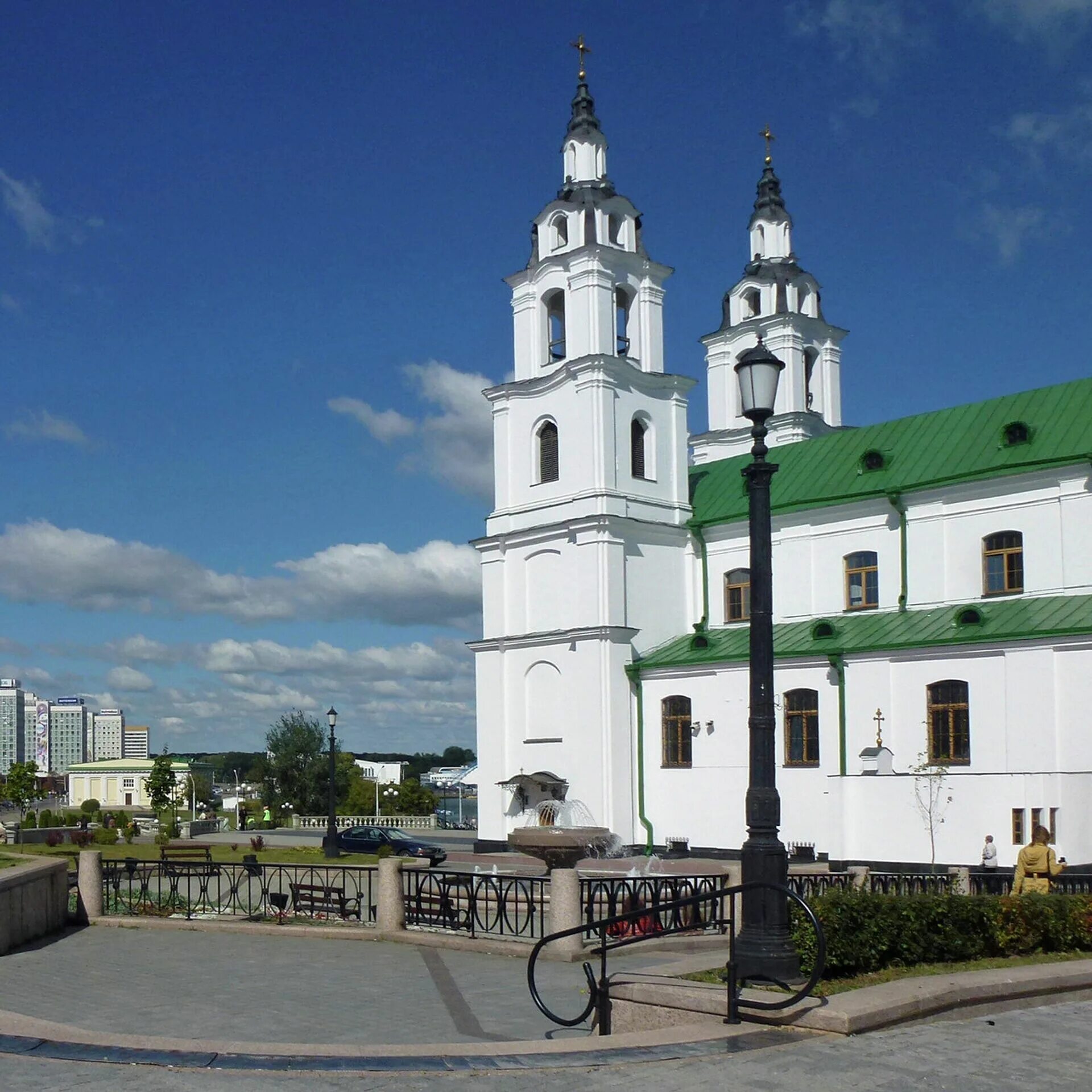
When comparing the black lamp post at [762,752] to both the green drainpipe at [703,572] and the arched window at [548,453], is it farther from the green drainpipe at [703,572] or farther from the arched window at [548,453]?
the arched window at [548,453]

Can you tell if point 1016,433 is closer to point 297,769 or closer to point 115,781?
point 297,769

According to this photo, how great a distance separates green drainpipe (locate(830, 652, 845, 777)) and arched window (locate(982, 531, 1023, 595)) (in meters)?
4.29

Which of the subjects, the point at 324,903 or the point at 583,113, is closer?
the point at 324,903

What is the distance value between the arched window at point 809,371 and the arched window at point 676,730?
669 inches

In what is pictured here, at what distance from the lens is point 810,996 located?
10.1m

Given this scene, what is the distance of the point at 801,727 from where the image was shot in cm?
3562

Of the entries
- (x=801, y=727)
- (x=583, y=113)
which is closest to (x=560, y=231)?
(x=583, y=113)

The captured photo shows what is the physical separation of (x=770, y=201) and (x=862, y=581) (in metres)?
20.9

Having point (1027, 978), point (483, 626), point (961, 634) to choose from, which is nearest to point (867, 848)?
point (961, 634)

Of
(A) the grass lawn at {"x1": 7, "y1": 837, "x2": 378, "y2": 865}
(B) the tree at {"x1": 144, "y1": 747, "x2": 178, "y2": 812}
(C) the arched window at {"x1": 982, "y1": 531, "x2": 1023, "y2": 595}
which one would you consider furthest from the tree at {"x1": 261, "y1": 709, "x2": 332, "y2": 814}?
(C) the arched window at {"x1": 982, "y1": 531, "x2": 1023, "y2": 595}

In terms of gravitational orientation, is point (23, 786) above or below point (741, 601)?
below

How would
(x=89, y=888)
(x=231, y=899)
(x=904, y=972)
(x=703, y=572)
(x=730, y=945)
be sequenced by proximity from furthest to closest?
(x=703, y=572), (x=231, y=899), (x=89, y=888), (x=904, y=972), (x=730, y=945)

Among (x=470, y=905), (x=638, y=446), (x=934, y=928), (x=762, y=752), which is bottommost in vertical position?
(x=470, y=905)

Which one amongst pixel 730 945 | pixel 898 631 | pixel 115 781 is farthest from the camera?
pixel 115 781
